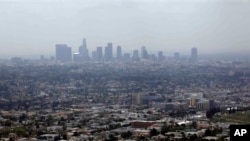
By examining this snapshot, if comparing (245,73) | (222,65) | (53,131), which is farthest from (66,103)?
(222,65)

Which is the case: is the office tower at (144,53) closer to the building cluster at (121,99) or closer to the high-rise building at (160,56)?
the high-rise building at (160,56)

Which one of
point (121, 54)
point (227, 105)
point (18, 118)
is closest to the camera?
point (18, 118)

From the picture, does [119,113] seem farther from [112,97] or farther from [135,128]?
[112,97]

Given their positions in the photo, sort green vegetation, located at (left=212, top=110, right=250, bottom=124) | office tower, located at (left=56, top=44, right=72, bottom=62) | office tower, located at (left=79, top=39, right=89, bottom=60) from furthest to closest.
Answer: office tower, located at (left=79, top=39, right=89, bottom=60) → office tower, located at (left=56, top=44, right=72, bottom=62) → green vegetation, located at (left=212, top=110, right=250, bottom=124)

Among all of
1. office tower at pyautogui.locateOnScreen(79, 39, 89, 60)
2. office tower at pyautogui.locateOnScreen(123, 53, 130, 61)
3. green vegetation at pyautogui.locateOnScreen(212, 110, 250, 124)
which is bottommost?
green vegetation at pyautogui.locateOnScreen(212, 110, 250, 124)

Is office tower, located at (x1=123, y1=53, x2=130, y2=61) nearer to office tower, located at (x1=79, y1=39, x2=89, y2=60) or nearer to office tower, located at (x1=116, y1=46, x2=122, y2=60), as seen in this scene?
office tower, located at (x1=116, y1=46, x2=122, y2=60)

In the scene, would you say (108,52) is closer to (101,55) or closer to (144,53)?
(101,55)

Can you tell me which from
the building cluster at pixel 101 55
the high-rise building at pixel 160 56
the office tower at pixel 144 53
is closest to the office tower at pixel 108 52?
the building cluster at pixel 101 55

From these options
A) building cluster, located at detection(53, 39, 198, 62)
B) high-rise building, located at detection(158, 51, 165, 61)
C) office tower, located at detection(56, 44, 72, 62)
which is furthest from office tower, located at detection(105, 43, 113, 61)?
high-rise building, located at detection(158, 51, 165, 61)
